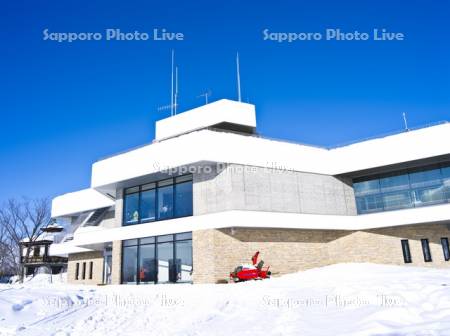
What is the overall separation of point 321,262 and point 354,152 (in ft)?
26.8

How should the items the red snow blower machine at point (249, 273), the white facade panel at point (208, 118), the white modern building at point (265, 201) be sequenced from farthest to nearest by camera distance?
the white facade panel at point (208, 118)
the white modern building at point (265, 201)
the red snow blower machine at point (249, 273)

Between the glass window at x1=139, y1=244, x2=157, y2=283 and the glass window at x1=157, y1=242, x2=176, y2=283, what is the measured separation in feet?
1.66

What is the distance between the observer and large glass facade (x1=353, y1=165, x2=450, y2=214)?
83.7ft

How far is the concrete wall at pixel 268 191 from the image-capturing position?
23875 millimetres

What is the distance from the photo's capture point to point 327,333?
8078 mm

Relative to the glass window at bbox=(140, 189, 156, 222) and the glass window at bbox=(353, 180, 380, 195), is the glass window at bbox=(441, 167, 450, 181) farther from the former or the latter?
the glass window at bbox=(140, 189, 156, 222)

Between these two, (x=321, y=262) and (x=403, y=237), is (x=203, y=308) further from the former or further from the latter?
(x=403, y=237)

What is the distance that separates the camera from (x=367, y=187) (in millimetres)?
28594

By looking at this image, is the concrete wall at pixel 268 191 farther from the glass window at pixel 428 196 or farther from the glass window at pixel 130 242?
the glass window at pixel 130 242

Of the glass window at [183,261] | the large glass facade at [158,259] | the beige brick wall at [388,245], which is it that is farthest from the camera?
the beige brick wall at [388,245]

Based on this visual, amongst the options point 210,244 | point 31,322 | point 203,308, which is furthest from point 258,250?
point 31,322

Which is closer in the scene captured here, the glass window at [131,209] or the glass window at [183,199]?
the glass window at [183,199]

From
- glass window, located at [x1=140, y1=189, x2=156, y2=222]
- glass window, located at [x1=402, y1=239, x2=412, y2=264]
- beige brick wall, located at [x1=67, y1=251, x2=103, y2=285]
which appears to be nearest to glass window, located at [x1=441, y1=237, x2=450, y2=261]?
glass window, located at [x1=402, y1=239, x2=412, y2=264]

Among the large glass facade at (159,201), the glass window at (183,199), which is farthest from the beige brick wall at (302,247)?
the large glass facade at (159,201)
